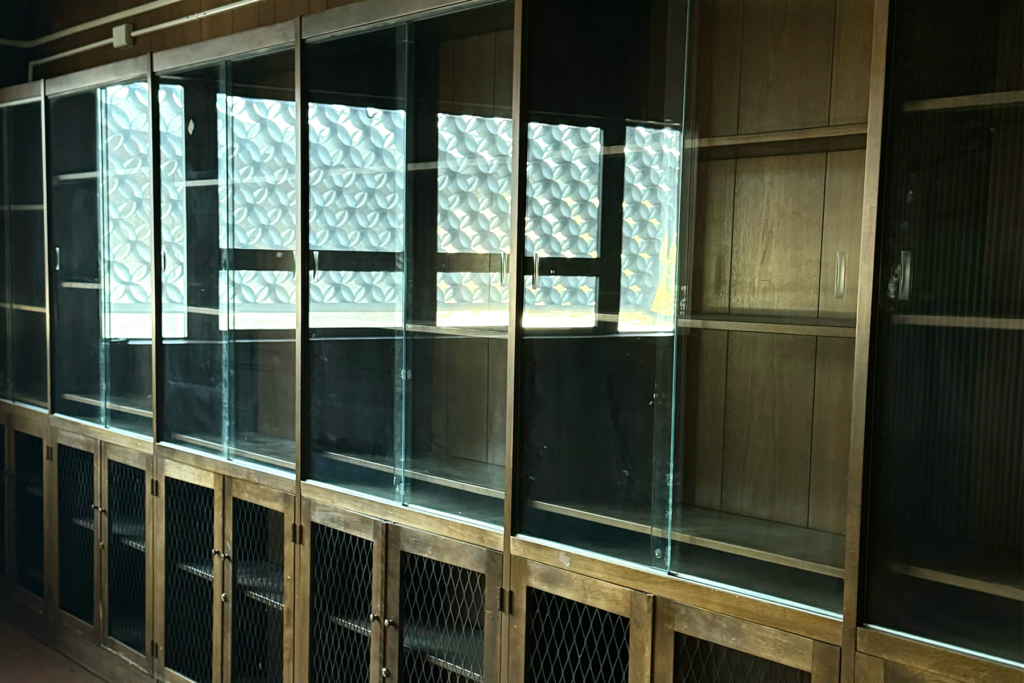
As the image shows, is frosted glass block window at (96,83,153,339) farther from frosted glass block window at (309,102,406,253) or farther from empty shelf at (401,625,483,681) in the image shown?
empty shelf at (401,625,483,681)

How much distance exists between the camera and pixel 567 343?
98.7 inches

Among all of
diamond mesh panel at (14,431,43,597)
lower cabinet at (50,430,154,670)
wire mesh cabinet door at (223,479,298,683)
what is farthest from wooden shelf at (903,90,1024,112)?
diamond mesh panel at (14,431,43,597)

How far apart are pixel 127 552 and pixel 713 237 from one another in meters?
2.69

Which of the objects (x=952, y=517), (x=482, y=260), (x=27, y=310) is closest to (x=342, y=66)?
(x=482, y=260)

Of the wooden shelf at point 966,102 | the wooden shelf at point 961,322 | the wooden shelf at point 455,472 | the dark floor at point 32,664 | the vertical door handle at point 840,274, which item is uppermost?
the wooden shelf at point 966,102

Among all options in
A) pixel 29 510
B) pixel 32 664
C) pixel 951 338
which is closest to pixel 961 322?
pixel 951 338

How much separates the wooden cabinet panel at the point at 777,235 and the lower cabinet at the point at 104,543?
241 centimetres

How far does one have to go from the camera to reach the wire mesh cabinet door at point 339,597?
2.89 meters

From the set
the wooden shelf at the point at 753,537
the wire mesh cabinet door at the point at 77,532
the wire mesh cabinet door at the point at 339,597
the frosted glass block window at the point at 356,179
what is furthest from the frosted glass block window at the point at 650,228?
the wire mesh cabinet door at the point at 77,532

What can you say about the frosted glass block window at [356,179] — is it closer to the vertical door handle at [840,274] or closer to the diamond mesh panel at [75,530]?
the vertical door handle at [840,274]

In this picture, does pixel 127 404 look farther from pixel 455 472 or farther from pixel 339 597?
pixel 455 472

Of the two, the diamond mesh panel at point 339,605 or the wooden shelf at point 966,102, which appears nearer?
the wooden shelf at point 966,102

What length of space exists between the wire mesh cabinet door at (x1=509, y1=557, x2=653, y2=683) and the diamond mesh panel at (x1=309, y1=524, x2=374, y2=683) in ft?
1.91

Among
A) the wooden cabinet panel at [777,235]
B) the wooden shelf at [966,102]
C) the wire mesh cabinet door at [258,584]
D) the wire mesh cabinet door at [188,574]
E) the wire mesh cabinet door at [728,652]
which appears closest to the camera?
the wooden shelf at [966,102]
